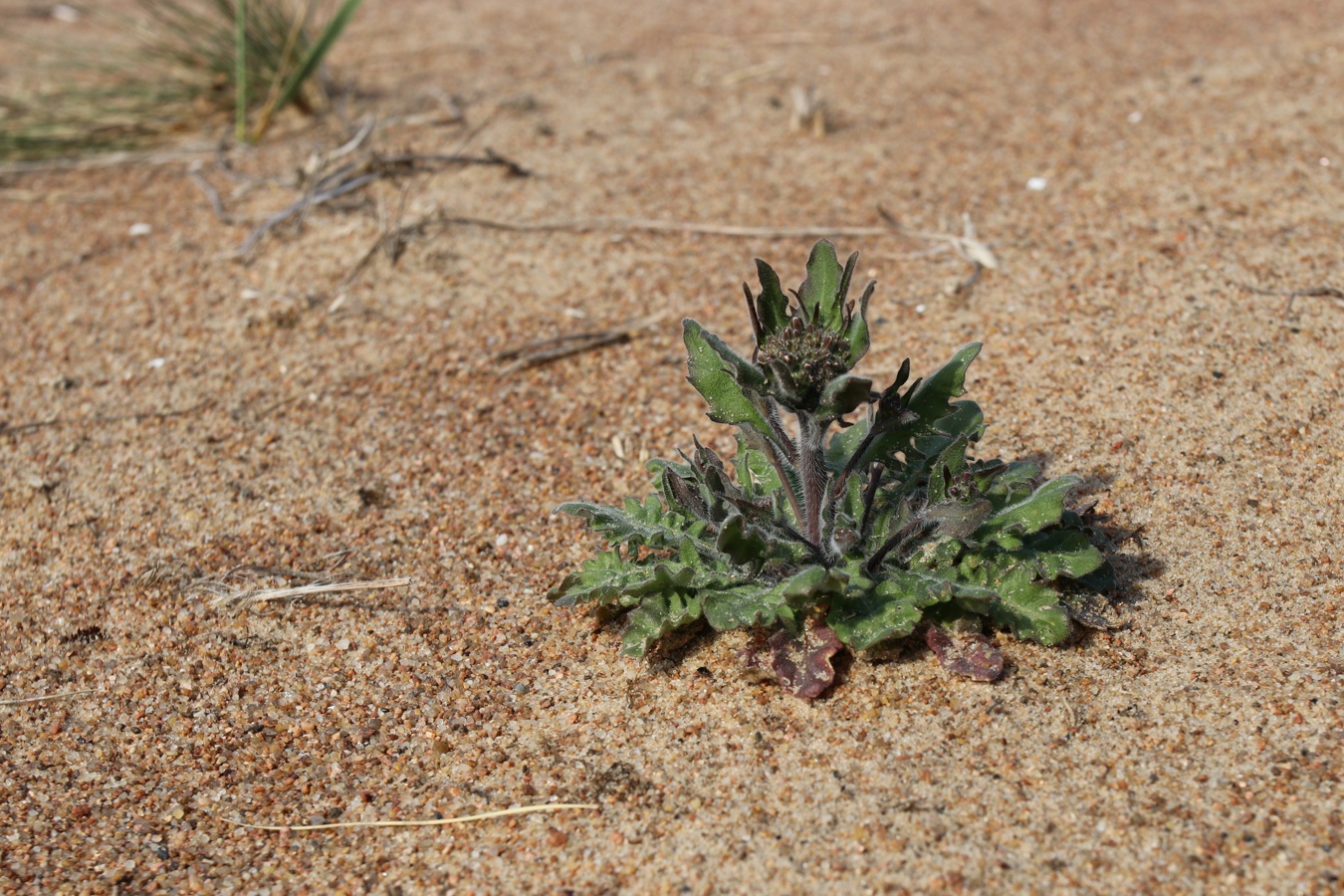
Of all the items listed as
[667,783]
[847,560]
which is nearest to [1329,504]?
[847,560]

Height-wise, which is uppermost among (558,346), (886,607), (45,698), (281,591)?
(558,346)

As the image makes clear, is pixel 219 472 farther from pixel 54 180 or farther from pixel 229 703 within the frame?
pixel 54 180

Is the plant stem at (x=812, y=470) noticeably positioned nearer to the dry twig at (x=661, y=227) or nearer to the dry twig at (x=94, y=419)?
the dry twig at (x=661, y=227)

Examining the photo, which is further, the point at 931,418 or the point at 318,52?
the point at 318,52

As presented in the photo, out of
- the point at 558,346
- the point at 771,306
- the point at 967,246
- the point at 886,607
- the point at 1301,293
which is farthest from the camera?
the point at 967,246

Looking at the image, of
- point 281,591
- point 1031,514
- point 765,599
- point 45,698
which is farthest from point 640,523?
point 45,698

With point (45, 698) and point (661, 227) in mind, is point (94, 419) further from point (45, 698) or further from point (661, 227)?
point (661, 227)

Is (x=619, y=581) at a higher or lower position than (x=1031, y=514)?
lower
